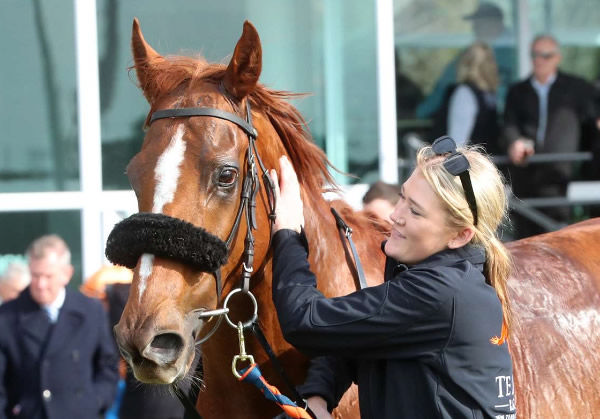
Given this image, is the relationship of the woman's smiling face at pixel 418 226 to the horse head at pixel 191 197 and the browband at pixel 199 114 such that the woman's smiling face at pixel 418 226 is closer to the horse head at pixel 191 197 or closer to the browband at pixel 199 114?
the horse head at pixel 191 197

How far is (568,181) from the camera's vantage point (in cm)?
703

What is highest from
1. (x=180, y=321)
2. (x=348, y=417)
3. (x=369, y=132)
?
(x=369, y=132)

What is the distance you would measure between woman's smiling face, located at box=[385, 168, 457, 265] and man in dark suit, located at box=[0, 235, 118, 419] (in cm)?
290

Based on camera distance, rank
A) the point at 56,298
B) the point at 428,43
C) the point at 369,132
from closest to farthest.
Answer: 1. the point at 56,298
2. the point at 369,132
3. the point at 428,43

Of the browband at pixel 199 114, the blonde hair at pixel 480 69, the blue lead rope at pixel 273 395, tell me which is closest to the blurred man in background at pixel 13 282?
the browband at pixel 199 114

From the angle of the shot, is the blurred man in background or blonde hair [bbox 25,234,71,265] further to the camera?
the blurred man in background

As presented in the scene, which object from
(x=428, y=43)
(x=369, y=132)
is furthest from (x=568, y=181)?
(x=428, y=43)

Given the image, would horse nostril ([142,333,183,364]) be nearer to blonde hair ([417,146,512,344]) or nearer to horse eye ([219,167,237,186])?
horse eye ([219,167,237,186])

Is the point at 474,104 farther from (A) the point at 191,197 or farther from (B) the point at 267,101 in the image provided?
(A) the point at 191,197

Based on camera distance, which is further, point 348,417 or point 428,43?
point 428,43

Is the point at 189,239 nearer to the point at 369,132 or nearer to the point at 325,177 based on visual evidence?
the point at 325,177

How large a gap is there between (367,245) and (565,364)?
0.81 metres

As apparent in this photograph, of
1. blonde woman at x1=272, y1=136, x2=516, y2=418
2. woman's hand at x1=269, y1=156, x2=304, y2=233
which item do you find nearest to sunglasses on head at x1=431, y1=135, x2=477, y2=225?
blonde woman at x1=272, y1=136, x2=516, y2=418

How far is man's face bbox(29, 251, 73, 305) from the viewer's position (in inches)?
187
